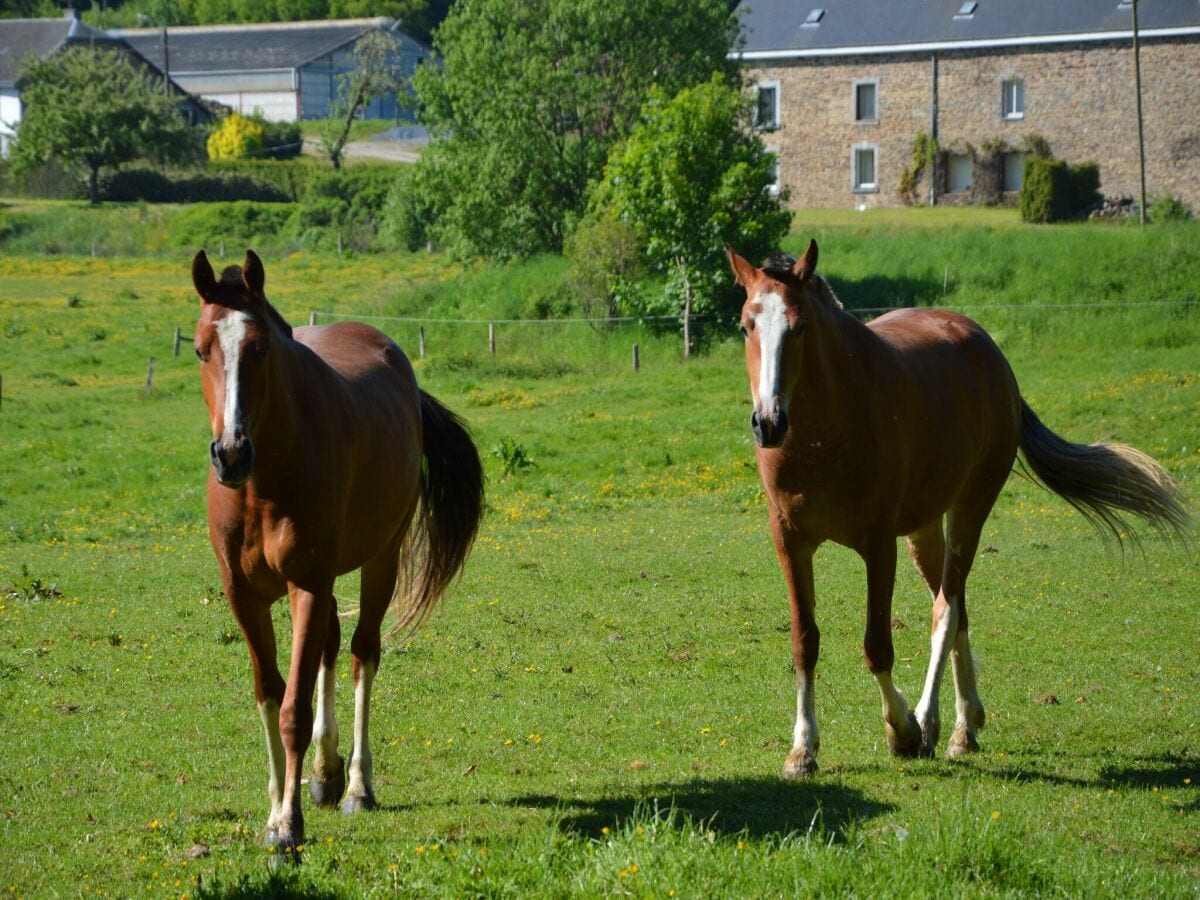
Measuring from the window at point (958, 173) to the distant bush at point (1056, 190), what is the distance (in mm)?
4722

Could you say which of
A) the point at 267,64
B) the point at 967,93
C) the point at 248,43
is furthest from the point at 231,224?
the point at 248,43

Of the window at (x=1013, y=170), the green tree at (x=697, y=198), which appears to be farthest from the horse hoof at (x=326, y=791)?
the window at (x=1013, y=170)

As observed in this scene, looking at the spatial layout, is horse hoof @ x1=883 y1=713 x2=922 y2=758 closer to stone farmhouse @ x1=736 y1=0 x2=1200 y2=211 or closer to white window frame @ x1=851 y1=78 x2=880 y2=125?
stone farmhouse @ x1=736 y1=0 x2=1200 y2=211

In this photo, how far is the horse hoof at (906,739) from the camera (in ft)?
22.9

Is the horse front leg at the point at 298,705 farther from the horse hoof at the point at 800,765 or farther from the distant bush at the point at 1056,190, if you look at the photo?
the distant bush at the point at 1056,190

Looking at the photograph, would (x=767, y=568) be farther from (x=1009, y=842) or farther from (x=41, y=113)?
(x=41, y=113)

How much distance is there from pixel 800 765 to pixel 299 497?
2.78m

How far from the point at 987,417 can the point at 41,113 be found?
2520 inches

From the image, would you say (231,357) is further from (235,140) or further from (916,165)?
(235,140)

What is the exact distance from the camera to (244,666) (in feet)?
31.4

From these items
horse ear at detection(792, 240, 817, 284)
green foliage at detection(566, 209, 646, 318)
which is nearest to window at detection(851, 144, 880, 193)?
green foliage at detection(566, 209, 646, 318)

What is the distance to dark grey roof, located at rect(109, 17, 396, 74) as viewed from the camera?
3681 inches

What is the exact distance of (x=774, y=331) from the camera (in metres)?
6.06

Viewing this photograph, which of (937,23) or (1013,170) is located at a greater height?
(937,23)
